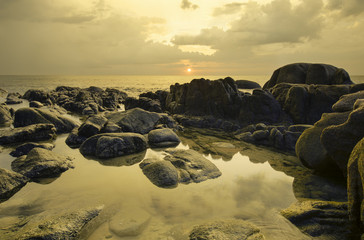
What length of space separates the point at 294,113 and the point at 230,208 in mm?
12320

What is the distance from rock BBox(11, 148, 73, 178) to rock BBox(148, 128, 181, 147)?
4.24m

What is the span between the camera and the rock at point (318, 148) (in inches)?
294

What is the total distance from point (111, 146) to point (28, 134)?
15.8 feet

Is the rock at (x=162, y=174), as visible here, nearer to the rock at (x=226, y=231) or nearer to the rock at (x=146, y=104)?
the rock at (x=226, y=231)

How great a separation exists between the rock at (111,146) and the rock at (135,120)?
258 centimetres

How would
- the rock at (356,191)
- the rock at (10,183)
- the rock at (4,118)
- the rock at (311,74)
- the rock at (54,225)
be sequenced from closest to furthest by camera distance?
the rock at (54,225) < the rock at (356,191) < the rock at (10,183) < the rock at (4,118) < the rock at (311,74)

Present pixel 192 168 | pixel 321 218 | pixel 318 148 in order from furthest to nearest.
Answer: pixel 192 168 → pixel 318 148 → pixel 321 218

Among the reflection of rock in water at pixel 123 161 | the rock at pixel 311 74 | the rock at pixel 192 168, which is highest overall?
the rock at pixel 311 74

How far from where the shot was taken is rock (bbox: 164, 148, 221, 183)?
7.24 metres

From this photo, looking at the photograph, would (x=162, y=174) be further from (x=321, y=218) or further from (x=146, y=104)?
(x=146, y=104)

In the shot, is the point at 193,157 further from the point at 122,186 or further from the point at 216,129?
the point at 216,129

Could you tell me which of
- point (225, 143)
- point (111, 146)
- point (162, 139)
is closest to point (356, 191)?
point (225, 143)

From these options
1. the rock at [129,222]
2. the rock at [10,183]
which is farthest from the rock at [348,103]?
the rock at [10,183]

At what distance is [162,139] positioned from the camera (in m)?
11.4
